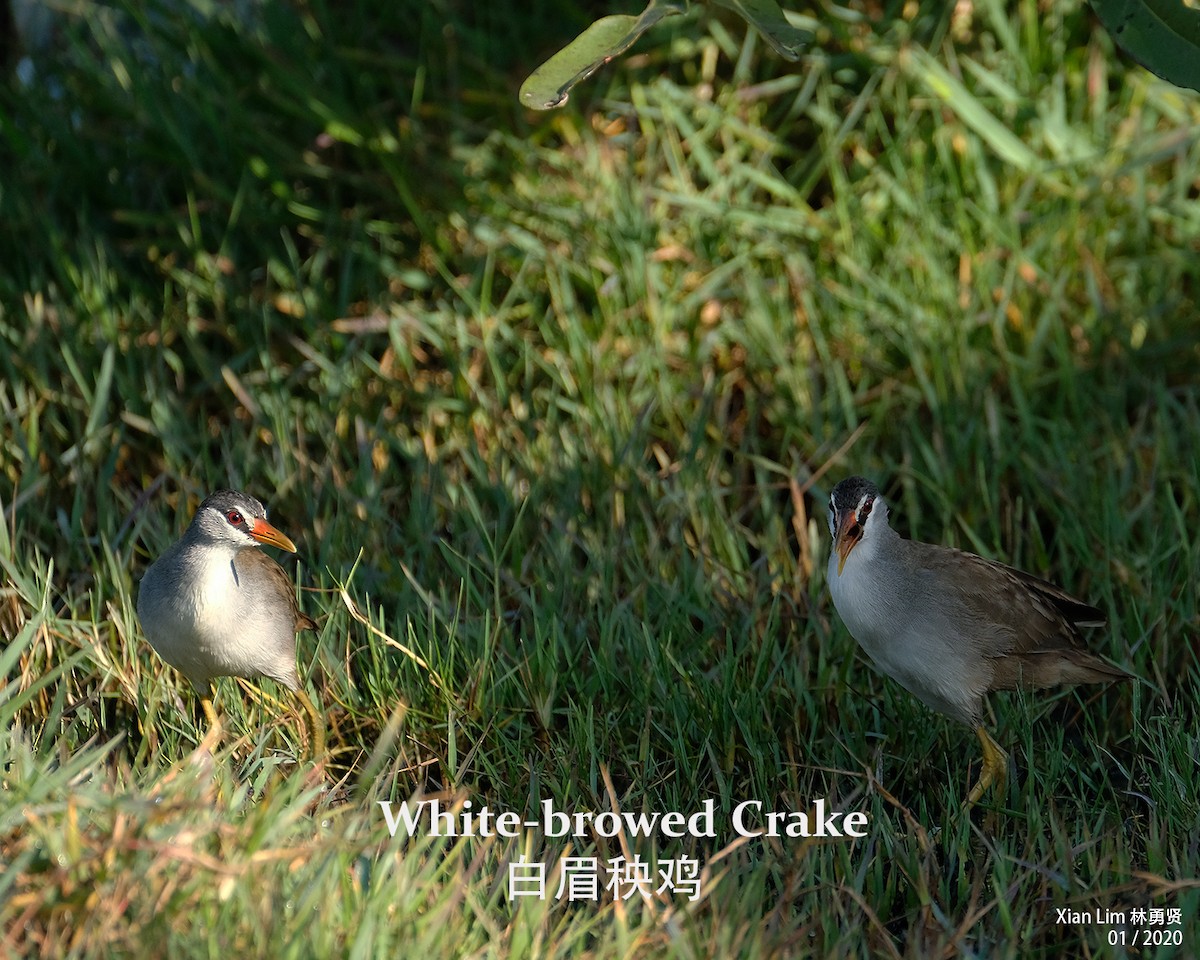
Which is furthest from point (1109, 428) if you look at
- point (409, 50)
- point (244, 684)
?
point (409, 50)

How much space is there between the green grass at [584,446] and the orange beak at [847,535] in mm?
415

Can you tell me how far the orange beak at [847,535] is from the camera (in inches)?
149

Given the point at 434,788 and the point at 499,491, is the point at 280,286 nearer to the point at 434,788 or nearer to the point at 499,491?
the point at 499,491

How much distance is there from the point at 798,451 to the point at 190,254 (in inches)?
101

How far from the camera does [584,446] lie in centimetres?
506

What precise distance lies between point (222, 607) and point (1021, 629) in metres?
2.13

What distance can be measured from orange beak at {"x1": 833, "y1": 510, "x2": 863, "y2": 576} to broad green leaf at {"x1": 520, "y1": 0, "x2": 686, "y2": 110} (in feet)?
4.29

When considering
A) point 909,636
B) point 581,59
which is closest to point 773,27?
point 581,59

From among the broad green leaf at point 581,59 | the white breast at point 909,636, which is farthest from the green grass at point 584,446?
the broad green leaf at point 581,59

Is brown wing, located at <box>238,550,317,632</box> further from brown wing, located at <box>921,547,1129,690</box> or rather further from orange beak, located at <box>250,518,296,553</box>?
brown wing, located at <box>921,547,1129,690</box>

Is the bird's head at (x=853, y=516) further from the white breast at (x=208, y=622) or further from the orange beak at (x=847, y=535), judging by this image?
the white breast at (x=208, y=622)

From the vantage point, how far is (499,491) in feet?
15.8

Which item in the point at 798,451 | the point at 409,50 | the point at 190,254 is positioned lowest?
the point at 798,451

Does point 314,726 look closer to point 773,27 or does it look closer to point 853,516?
point 853,516
